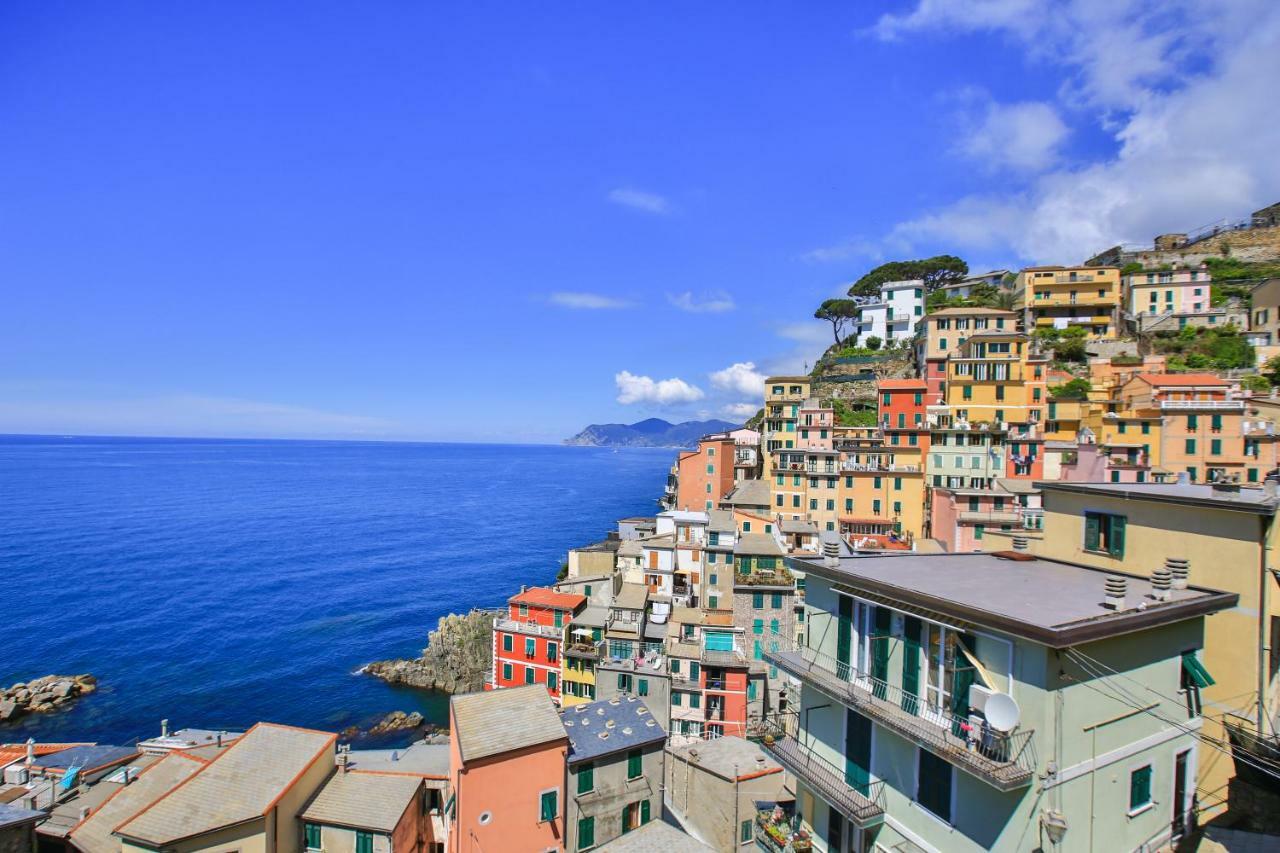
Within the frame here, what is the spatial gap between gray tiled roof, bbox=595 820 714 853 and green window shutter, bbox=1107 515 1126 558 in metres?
16.2

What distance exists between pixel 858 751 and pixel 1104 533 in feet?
26.0

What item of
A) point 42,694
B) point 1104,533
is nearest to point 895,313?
point 1104,533

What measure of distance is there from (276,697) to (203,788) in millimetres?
29615

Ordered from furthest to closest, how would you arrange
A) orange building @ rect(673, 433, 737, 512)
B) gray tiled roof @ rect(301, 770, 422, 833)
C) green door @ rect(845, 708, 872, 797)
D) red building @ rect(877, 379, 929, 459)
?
1. orange building @ rect(673, 433, 737, 512)
2. red building @ rect(877, 379, 929, 459)
3. gray tiled roof @ rect(301, 770, 422, 833)
4. green door @ rect(845, 708, 872, 797)

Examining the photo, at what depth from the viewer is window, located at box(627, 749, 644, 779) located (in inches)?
1002

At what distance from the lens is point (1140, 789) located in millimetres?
10133

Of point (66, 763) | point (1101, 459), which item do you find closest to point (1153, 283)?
point (1101, 459)

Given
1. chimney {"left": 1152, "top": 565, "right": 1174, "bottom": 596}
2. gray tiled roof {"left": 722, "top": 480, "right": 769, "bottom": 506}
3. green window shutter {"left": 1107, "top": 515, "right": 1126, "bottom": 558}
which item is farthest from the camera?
gray tiled roof {"left": 722, "top": 480, "right": 769, "bottom": 506}

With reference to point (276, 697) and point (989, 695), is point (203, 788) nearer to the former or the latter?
point (989, 695)

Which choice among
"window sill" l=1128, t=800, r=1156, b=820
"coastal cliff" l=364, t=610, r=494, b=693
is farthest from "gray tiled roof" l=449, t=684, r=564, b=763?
"coastal cliff" l=364, t=610, r=494, b=693

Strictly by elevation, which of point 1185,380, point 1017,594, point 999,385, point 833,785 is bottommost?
point 833,785

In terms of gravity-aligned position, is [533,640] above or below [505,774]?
below

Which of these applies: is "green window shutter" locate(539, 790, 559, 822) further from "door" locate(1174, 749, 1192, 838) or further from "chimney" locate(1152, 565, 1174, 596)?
"chimney" locate(1152, 565, 1174, 596)

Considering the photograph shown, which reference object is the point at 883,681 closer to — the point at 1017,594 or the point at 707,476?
the point at 1017,594
